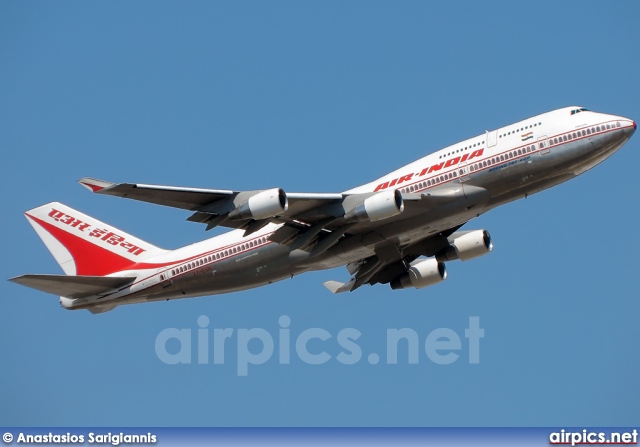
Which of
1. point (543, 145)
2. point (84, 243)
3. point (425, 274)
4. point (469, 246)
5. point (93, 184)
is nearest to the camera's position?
point (93, 184)

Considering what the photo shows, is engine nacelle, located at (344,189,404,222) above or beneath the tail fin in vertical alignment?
beneath

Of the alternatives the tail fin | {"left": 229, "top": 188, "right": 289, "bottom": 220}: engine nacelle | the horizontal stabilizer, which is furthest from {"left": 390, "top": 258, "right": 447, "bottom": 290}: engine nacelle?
the horizontal stabilizer

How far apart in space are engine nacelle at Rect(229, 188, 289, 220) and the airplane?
0.04 meters

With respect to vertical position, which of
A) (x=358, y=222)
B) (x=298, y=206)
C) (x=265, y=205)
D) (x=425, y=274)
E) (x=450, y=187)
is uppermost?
(x=450, y=187)

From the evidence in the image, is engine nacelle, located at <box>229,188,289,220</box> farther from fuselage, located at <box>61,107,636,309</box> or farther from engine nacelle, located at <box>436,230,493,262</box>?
engine nacelle, located at <box>436,230,493,262</box>

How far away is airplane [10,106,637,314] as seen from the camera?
161 feet

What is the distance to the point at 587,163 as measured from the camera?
49.6m

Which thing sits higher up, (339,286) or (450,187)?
(450,187)

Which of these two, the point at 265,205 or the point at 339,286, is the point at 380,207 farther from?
the point at 339,286

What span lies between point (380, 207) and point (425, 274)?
10.3m

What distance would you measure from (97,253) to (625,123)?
28.0 m

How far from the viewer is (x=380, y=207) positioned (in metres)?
49.1

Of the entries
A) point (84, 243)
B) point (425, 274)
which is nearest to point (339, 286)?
point (425, 274)

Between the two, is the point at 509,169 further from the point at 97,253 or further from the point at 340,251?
the point at 97,253
